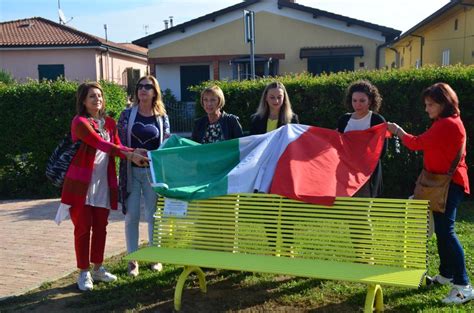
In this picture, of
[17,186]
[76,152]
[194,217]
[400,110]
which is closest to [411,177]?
[400,110]

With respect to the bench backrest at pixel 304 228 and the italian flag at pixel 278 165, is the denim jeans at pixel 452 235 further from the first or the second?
the italian flag at pixel 278 165

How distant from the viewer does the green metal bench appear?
4.22m

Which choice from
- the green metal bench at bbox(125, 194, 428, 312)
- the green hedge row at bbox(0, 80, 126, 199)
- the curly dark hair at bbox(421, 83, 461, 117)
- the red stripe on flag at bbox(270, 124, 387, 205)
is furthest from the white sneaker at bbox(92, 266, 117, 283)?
the green hedge row at bbox(0, 80, 126, 199)

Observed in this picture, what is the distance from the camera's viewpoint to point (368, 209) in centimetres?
449

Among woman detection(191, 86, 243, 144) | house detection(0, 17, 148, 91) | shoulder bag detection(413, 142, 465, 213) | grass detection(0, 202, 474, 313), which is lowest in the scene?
grass detection(0, 202, 474, 313)

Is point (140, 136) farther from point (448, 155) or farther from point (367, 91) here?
point (448, 155)

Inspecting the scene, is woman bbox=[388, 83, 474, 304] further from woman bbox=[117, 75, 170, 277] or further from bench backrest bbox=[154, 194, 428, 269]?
woman bbox=[117, 75, 170, 277]

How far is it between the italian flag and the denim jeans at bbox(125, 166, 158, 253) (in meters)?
0.48

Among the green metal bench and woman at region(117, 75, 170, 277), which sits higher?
woman at region(117, 75, 170, 277)

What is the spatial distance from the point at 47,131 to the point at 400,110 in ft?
22.5

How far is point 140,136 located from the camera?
5348mm

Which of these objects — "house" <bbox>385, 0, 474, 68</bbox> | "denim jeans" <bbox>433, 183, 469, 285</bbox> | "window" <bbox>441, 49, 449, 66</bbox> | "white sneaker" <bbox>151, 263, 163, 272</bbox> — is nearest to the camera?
"denim jeans" <bbox>433, 183, 469, 285</bbox>

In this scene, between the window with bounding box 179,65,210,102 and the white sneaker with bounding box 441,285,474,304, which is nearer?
the white sneaker with bounding box 441,285,474,304

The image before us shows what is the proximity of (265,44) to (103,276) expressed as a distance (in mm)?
18798
